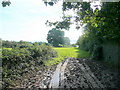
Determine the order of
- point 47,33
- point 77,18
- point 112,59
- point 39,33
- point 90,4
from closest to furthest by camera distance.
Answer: point 77,18 < point 90,4 < point 39,33 < point 47,33 < point 112,59

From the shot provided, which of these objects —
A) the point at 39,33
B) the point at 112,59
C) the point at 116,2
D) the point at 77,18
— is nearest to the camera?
the point at 116,2

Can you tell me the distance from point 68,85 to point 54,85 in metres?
0.30

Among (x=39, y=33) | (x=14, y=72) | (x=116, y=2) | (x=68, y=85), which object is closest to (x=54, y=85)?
(x=68, y=85)

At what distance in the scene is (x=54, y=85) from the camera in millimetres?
2322

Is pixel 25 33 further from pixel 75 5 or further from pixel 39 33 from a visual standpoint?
pixel 75 5

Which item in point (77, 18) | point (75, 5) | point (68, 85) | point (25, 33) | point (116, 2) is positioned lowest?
point (68, 85)

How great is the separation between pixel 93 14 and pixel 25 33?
5.70 ft

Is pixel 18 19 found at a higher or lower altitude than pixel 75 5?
lower

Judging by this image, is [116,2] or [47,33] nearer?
[116,2]

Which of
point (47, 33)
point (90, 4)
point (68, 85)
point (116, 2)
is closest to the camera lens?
point (116, 2)

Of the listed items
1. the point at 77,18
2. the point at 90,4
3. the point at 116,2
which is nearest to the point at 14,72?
the point at 77,18

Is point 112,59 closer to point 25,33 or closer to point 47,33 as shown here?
point 47,33

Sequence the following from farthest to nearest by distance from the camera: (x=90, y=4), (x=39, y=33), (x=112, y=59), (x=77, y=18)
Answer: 1. (x=112, y=59)
2. (x=39, y=33)
3. (x=90, y=4)
4. (x=77, y=18)

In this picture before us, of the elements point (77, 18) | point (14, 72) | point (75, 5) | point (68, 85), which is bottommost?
point (68, 85)
